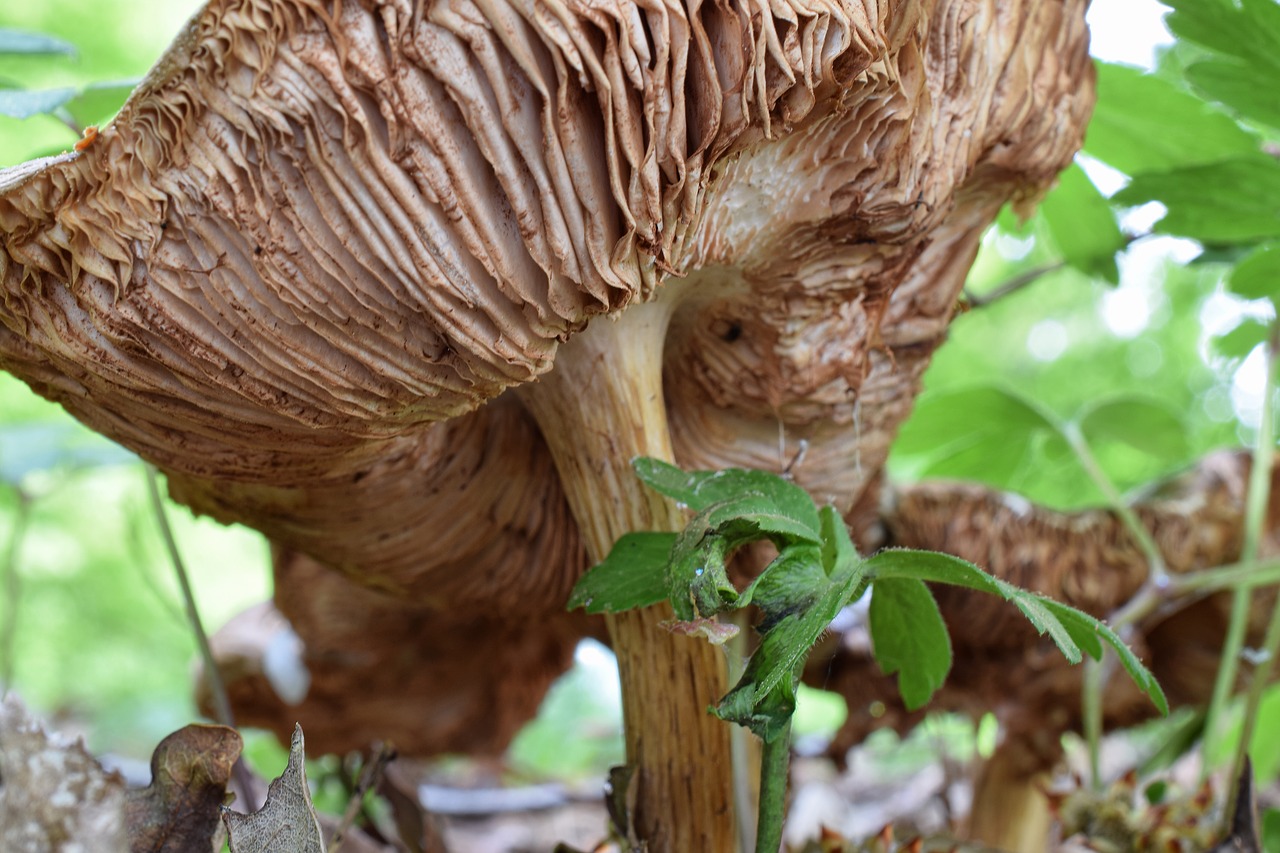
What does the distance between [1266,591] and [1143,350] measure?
2.39m

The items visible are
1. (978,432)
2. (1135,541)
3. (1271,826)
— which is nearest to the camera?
(1271,826)

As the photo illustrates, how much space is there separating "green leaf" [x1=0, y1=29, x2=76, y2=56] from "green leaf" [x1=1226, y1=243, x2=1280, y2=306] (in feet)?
5.59

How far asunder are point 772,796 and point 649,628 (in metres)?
0.36

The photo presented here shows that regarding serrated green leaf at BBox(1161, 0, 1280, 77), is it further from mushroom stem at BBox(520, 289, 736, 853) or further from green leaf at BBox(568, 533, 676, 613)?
green leaf at BBox(568, 533, 676, 613)

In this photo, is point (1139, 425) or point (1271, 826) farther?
point (1139, 425)

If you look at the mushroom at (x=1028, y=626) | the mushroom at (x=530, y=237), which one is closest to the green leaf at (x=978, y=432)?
the mushroom at (x=1028, y=626)

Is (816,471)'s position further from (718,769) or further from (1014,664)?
(1014,664)

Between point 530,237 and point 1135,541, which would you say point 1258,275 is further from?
point 530,237

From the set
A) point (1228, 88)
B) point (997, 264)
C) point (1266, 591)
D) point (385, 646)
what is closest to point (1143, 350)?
point (997, 264)

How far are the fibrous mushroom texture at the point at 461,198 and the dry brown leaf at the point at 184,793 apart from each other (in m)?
0.28

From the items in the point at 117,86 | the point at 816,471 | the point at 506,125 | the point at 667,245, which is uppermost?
the point at 117,86

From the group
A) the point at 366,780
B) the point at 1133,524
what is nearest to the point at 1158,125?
the point at 1133,524

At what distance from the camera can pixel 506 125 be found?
2.52 feet

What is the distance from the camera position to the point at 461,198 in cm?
79
